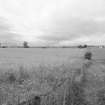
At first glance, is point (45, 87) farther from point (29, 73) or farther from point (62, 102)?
point (29, 73)

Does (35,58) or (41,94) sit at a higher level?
(35,58)

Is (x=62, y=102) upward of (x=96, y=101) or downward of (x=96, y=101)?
upward

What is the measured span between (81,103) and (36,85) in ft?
8.84

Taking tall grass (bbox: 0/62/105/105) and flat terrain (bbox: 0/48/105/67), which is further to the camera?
flat terrain (bbox: 0/48/105/67)

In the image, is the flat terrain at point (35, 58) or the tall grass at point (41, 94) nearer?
the tall grass at point (41, 94)

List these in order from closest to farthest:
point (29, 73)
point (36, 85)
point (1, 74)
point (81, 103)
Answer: point (81, 103) → point (36, 85) → point (1, 74) → point (29, 73)

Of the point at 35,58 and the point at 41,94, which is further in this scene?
the point at 35,58

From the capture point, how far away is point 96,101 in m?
5.18

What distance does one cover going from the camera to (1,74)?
24.2 ft

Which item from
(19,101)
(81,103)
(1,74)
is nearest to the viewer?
(19,101)

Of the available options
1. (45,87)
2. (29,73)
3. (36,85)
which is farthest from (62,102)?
(29,73)

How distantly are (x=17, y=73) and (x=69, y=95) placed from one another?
4507 mm

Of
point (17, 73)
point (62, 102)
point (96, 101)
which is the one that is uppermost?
point (17, 73)

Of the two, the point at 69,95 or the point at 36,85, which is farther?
the point at 36,85
